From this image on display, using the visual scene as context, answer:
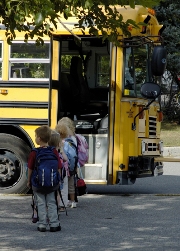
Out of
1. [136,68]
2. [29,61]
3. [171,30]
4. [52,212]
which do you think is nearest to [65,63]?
[29,61]

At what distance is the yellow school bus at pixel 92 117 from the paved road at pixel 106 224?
1.50 feet

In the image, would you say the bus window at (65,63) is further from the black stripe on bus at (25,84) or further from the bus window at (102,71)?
the black stripe on bus at (25,84)

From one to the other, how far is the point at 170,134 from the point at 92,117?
10971 mm

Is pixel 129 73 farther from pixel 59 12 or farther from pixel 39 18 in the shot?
pixel 39 18

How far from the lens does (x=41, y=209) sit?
8891 millimetres

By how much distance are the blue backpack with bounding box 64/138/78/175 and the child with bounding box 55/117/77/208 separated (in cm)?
9

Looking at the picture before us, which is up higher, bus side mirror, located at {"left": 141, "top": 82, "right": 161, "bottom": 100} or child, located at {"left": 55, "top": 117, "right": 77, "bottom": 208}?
bus side mirror, located at {"left": 141, "top": 82, "right": 161, "bottom": 100}

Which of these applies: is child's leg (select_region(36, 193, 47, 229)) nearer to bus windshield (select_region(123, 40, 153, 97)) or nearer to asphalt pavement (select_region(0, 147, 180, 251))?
asphalt pavement (select_region(0, 147, 180, 251))

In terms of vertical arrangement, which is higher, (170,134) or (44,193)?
(44,193)

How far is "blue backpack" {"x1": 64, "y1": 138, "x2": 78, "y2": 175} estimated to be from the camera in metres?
10.6

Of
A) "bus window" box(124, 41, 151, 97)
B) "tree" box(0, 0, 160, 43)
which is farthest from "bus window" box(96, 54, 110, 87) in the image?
"tree" box(0, 0, 160, 43)

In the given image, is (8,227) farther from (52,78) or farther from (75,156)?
(52,78)

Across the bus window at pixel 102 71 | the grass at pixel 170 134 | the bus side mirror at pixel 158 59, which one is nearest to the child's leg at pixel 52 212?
the bus side mirror at pixel 158 59

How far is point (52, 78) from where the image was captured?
38.9 feet
